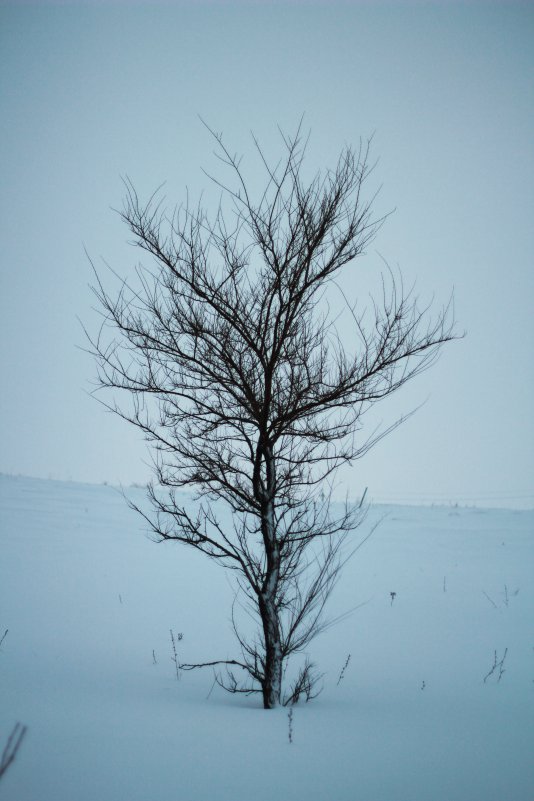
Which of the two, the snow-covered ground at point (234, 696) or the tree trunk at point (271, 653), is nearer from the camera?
the snow-covered ground at point (234, 696)

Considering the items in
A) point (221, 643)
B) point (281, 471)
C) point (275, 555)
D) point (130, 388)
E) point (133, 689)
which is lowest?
point (221, 643)

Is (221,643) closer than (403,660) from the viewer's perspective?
No

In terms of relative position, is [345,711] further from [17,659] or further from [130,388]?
[17,659]

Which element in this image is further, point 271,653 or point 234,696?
point 234,696

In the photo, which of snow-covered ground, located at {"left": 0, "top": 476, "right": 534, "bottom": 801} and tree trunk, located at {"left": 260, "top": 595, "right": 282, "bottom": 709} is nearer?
snow-covered ground, located at {"left": 0, "top": 476, "right": 534, "bottom": 801}

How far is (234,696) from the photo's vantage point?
17.8ft

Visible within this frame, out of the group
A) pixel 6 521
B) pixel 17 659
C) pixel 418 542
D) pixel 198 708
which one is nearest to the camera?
pixel 198 708

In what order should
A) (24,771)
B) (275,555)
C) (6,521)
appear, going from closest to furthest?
1. (24,771)
2. (275,555)
3. (6,521)

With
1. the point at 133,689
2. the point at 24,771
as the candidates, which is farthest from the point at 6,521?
the point at 24,771

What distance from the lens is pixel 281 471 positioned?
5227mm

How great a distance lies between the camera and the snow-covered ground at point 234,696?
3029 millimetres

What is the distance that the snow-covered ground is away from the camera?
3.03m

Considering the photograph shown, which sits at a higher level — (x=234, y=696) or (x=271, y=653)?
(x=271, y=653)

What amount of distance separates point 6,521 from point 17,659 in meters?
10.2
